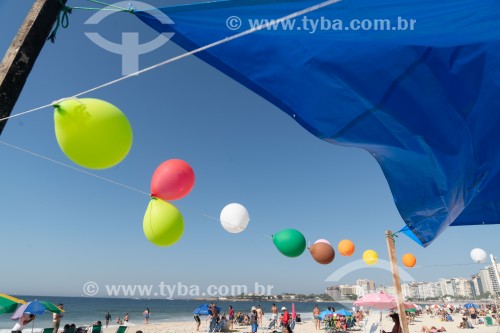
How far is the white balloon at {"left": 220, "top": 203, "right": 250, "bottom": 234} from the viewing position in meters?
6.61

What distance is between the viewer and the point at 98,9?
6.55 feet

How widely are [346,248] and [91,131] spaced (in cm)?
839

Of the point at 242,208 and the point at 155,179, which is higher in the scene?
the point at 242,208

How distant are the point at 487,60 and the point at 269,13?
129 cm

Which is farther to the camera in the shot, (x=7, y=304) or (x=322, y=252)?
(x=7, y=304)

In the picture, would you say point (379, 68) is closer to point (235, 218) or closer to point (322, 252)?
point (235, 218)

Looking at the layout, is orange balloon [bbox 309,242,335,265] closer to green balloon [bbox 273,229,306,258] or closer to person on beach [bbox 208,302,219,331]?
green balloon [bbox 273,229,306,258]

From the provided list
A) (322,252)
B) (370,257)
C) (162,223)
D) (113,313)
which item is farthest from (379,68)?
(113,313)

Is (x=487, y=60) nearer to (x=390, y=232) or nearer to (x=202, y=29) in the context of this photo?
(x=202, y=29)

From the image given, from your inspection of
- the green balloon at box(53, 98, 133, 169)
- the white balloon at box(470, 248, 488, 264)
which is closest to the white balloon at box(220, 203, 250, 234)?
the green balloon at box(53, 98, 133, 169)

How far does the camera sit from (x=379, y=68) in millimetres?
1901

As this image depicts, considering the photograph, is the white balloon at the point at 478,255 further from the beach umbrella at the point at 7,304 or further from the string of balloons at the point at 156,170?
the beach umbrella at the point at 7,304

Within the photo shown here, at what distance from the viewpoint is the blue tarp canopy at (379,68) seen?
5.87 feet

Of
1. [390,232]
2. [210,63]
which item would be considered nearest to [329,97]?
[210,63]
